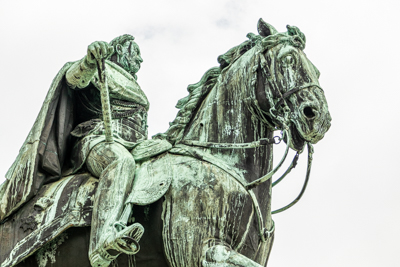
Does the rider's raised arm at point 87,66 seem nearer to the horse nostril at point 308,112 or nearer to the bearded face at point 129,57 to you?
the bearded face at point 129,57

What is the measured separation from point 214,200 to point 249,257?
2.10ft

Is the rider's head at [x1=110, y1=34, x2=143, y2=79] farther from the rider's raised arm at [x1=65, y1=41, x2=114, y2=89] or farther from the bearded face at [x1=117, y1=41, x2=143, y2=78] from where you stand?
the rider's raised arm at [x1=65, y1=41, x2=114, y2=89]

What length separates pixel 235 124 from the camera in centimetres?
959

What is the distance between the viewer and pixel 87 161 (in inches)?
384

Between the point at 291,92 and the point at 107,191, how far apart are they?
2.05 metres

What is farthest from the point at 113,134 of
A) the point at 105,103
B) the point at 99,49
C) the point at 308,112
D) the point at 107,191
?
the point at 308,112

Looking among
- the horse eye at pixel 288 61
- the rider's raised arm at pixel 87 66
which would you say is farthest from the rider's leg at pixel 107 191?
the horse eye at pixel 288 61

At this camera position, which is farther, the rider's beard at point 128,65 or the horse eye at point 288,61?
the rider's beard at point 128,65

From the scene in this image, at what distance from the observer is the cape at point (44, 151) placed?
9.71m

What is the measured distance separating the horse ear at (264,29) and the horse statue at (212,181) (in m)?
0.06

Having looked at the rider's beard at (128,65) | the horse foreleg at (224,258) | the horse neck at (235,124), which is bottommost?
the horse foreleg at (224,258)

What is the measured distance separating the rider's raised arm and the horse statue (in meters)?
1.01

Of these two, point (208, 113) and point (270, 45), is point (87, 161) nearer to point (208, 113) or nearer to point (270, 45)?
point (208, 113)

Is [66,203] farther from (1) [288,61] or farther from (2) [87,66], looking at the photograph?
(1) [288,61]
